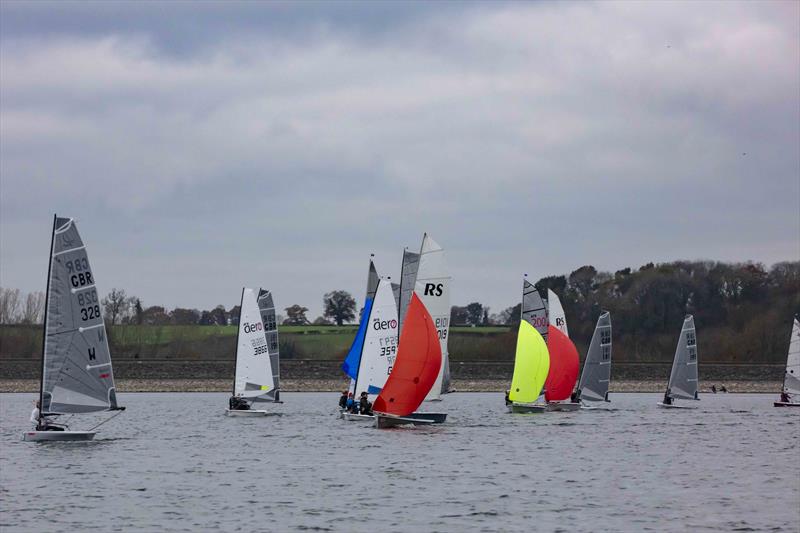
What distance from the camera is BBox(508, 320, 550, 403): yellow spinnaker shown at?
5172 cm

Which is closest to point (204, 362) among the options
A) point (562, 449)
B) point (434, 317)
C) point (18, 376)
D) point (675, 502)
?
point (18, 376)

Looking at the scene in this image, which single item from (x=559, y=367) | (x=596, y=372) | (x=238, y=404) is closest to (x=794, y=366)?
(x=596, y=372)

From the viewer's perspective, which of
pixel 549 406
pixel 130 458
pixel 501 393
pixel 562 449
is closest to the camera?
pixel 130 458

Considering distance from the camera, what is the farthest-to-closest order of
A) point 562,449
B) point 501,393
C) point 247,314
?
point 501,393, point 247,314, point 562,449

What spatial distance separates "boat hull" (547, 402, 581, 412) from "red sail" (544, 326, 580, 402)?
334 millimetres

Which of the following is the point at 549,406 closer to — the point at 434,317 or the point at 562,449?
the point at 434,317

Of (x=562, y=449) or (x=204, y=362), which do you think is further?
(x=204, y=362)

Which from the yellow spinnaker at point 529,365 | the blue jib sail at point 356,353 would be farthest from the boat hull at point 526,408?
the blue jib sail at point 356,353

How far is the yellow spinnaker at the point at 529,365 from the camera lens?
2036 inches

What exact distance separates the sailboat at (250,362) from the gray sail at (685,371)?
2093 centimetres

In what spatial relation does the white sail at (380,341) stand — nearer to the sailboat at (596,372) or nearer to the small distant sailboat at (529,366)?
the small distant sailboat at (529,366)

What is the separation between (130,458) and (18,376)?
54327mm

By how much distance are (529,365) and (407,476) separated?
848 inches

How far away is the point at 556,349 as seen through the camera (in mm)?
54938
